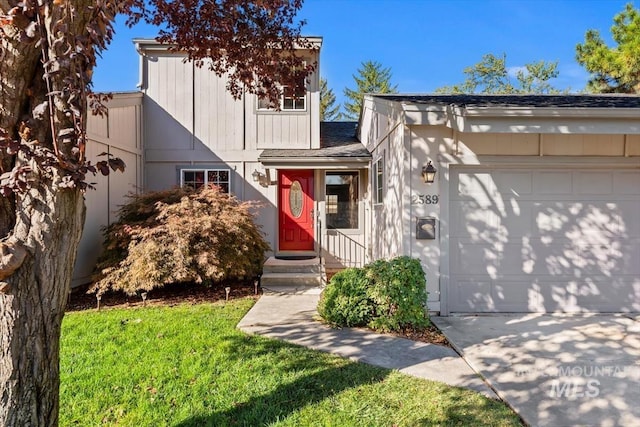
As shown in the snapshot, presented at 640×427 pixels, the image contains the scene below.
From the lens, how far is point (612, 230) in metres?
5.64

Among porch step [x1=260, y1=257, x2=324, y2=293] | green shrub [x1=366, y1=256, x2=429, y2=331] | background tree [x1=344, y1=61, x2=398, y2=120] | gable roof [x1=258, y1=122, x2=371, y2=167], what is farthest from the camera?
background tree [x1=344, y1=61, x2=398, y2=120]

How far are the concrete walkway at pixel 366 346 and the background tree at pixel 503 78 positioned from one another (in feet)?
91.8

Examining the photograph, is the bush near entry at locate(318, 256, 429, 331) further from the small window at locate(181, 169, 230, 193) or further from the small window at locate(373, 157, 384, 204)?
the small window at locate(181, 169, 230, 193)

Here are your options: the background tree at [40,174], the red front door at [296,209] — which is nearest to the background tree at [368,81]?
the red front door at [296,209]

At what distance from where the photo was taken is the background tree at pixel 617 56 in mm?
15281

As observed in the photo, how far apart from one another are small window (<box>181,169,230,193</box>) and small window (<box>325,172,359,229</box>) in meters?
2.72

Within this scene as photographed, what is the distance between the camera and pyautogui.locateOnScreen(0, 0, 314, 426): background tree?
1670mm

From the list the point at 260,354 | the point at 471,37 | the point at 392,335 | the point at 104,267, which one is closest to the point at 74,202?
the point at 260,354

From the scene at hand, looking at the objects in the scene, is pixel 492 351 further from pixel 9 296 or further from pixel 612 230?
pixel 9 296

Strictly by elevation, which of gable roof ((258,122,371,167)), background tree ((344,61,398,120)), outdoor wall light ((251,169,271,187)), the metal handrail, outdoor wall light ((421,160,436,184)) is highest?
background tree ((344,61,398,120))

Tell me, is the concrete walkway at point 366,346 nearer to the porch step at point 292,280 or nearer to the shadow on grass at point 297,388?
the shadow on grass at point 297,388

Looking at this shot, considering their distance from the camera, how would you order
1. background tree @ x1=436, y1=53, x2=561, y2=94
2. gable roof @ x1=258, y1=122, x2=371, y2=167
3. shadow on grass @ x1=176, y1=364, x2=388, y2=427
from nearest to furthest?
shadow on grass @ x1=176, y1=364, x2=388, y2=427 < gable roof @ x1=258, y1=122, x2=371, y2=167 < background tree @ x1=436, y1=53, x2=561, y2=94

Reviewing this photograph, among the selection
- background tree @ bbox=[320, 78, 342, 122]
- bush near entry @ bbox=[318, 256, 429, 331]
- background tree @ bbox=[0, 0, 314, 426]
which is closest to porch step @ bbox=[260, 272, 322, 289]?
bush near entry @ bbox=[318, 256, 429, 331]

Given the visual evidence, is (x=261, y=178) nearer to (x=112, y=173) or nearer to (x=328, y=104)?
(x=112, y=173)
